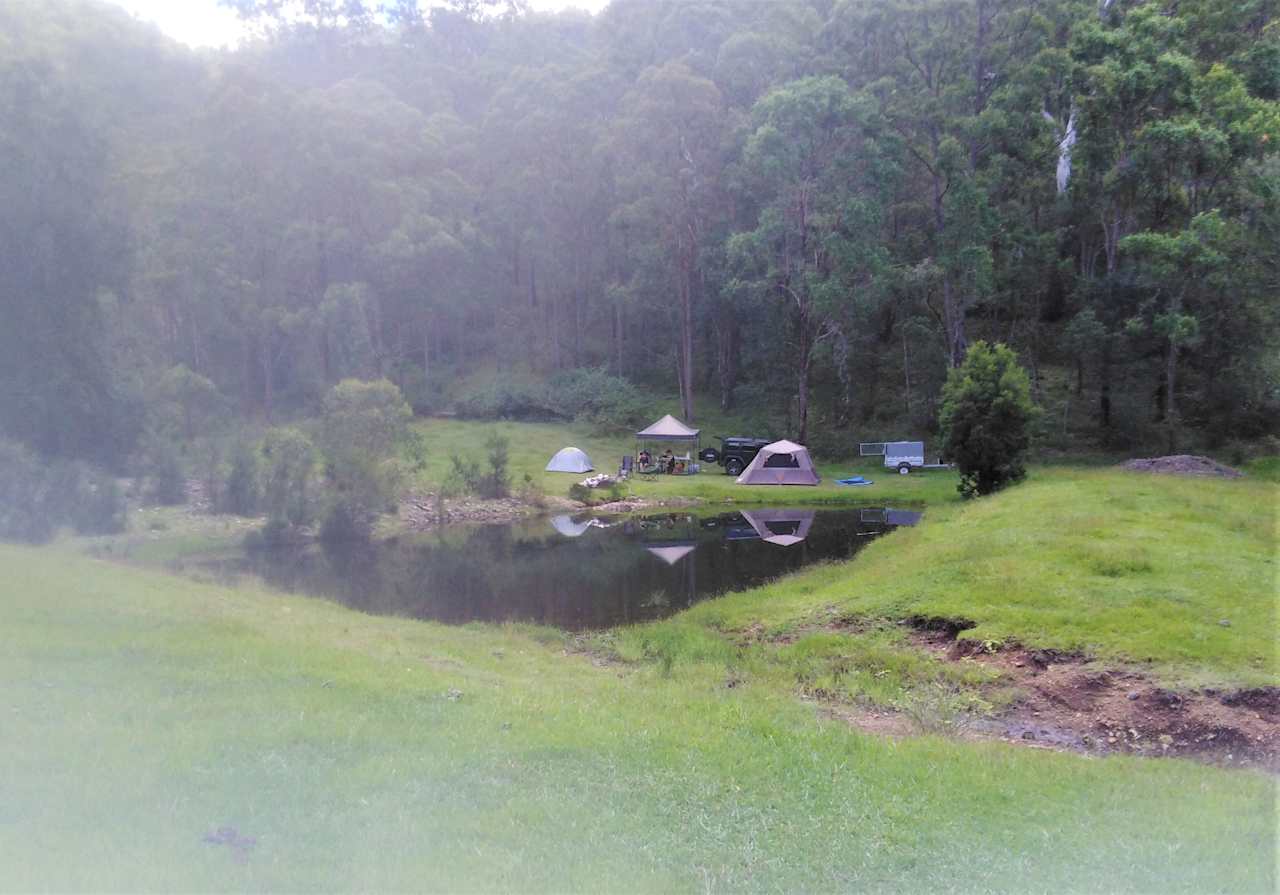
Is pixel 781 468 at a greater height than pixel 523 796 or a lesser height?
greater

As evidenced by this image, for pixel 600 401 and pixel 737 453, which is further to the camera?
pixel 600 401

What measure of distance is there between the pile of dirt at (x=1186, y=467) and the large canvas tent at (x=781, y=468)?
433 inches

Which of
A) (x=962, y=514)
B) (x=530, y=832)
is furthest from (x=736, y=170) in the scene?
(x=530, y=832)

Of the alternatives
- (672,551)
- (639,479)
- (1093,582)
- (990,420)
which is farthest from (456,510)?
(1093,582)

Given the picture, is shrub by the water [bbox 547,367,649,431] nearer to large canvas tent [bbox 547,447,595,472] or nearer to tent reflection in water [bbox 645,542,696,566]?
large canvas tent [bbox 547,447,595,472]

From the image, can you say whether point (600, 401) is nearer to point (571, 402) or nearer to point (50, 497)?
point (571, 402)

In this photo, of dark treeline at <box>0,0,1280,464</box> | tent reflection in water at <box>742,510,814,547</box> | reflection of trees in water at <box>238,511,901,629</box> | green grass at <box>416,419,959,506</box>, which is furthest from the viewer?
green grass at <box>416,419,959,506</box>

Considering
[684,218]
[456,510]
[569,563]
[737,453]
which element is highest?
[684,218]

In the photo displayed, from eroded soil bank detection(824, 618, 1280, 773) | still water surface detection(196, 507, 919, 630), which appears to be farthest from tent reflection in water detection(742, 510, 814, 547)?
eroded soil bank detection(824, 618, 1280, 773)

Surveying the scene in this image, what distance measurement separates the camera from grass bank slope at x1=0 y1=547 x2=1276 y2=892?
4.56 m

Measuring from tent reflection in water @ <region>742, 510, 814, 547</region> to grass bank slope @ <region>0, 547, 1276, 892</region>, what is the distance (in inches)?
618

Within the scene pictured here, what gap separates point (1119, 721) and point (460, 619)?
10783 millimetres

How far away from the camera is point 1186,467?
79.6 feet

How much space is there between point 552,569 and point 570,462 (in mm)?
16188
